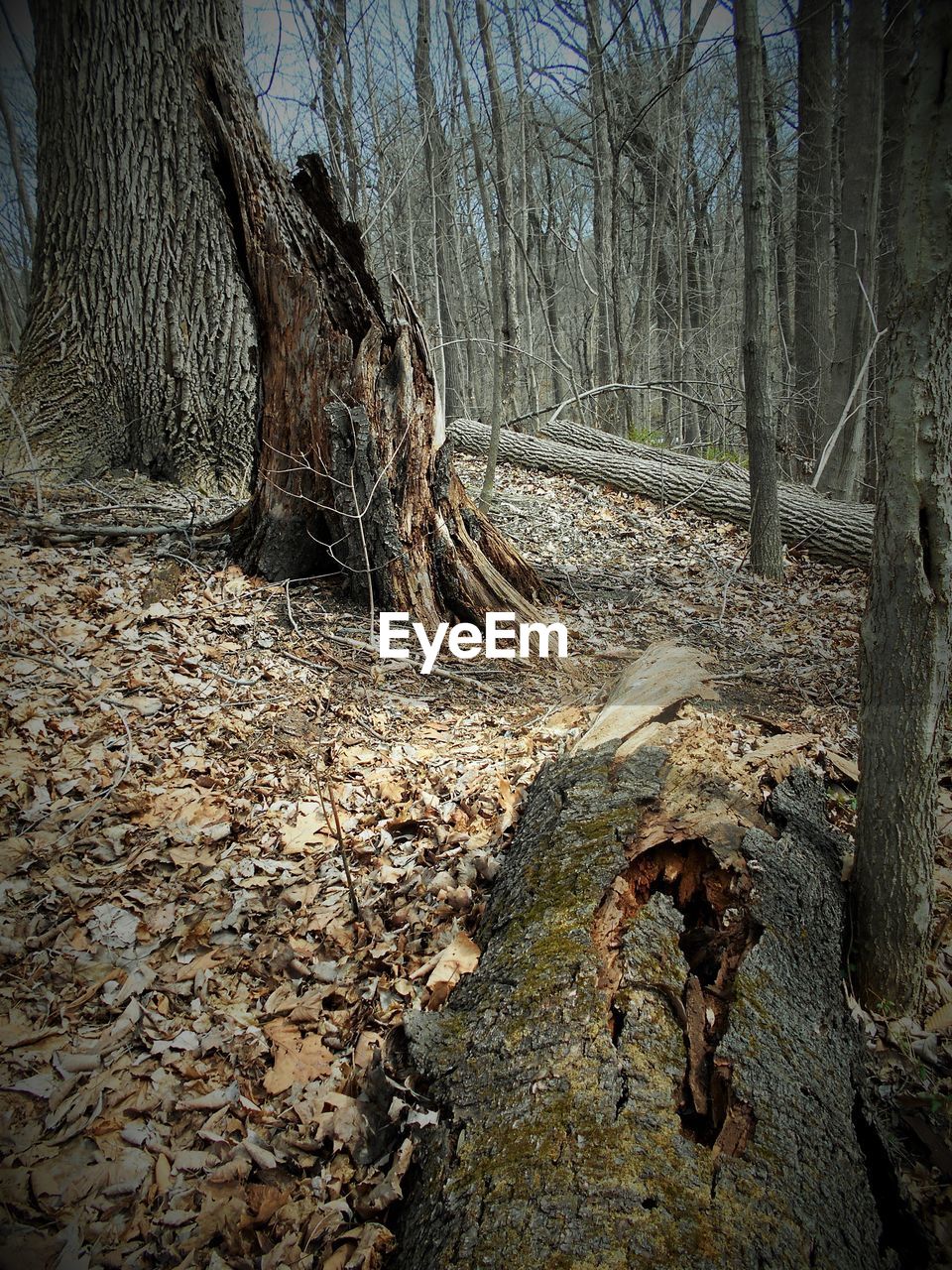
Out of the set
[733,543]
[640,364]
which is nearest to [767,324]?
[733,543]

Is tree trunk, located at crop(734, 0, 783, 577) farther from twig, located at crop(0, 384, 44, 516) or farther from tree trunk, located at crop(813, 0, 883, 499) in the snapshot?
twig, located at crop(0, 384, 44, 516)

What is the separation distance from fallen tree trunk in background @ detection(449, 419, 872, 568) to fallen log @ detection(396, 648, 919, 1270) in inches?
184

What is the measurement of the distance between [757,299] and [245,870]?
6405mm

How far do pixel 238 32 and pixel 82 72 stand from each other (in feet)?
4.01

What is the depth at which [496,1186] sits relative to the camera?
137cm

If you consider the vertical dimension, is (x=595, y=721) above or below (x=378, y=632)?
below

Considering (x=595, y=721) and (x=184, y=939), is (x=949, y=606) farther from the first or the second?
(x=184, y=939)

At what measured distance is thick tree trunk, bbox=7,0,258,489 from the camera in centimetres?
482

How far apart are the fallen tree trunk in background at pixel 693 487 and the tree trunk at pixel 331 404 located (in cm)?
301

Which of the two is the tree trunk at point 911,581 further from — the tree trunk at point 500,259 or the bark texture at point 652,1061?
the tree trunk at point 500,259

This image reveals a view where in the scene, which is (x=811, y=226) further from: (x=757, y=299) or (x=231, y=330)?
(x=231, y=330)

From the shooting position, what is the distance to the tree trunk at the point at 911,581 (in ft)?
5.59

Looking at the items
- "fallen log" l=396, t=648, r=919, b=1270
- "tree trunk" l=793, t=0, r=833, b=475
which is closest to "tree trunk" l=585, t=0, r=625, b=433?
"tree trunk" l=793, t=0, r=833, b=475

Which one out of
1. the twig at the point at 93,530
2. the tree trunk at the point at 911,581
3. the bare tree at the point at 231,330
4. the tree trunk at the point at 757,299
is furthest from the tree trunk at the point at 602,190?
the tree trunk at the point at 911,581
